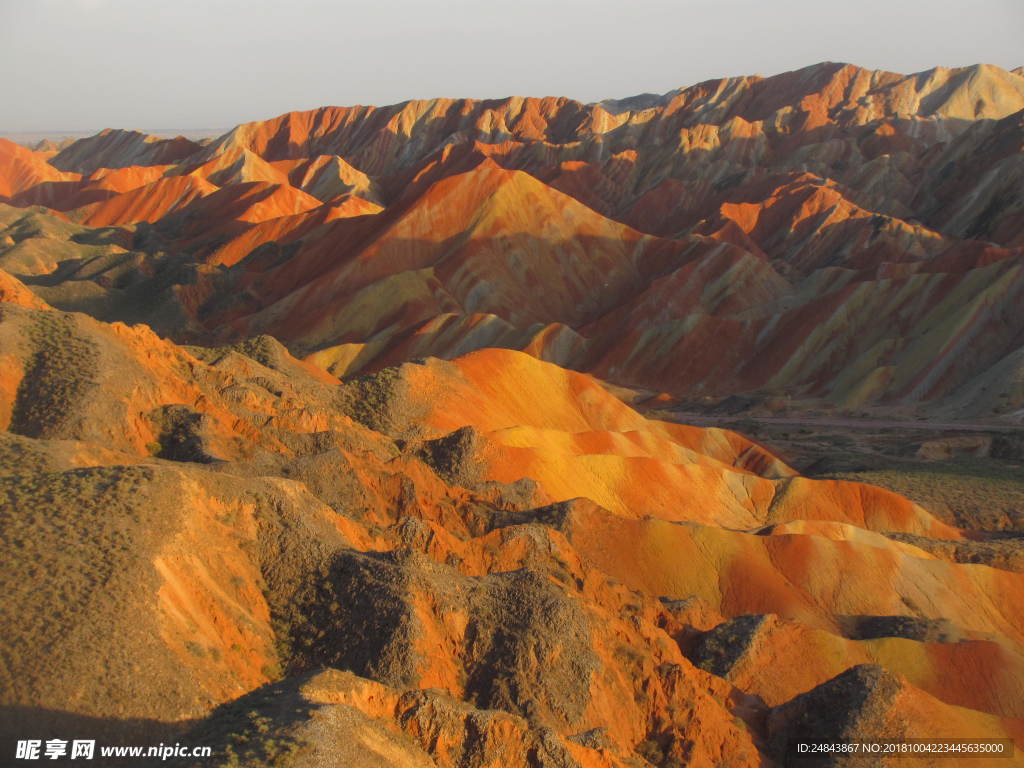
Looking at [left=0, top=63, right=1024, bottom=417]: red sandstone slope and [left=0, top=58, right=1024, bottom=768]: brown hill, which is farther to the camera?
[left=0, top=63, right=1024, bottom=417]: red sandstone slope

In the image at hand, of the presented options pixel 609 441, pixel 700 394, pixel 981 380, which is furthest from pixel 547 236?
pixel 609 441

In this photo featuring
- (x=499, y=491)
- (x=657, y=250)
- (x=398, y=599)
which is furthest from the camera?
(x=657, y=250)

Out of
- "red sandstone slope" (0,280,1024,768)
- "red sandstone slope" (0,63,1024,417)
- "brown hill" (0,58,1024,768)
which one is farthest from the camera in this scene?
"red sandstone slope" (0,63,1024,417)

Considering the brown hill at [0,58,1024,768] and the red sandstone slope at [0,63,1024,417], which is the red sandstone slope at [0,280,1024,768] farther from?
the red sandstone slope at [0,63,1024,417]

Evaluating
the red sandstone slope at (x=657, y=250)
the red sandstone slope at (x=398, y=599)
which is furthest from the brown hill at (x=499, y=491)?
the red sandstone slope at (x=657, y=250)

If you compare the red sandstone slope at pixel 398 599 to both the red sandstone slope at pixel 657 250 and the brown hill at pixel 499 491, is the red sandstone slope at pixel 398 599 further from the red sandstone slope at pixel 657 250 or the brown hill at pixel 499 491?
the red sandstone slope at pixel 657 250

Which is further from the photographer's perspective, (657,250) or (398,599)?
(657,250)

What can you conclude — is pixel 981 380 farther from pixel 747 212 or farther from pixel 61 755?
pixel 61 755

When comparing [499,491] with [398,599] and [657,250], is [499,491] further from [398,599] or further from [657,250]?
[657,250]

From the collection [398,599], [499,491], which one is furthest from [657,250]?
[398,599]

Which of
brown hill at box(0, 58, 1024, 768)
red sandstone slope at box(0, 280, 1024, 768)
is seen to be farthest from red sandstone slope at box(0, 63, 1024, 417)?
red sandstone slope at box(0, 280, 1024, 768)

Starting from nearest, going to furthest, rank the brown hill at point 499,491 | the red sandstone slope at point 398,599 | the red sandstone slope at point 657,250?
1. the red sandstone slope at point 398,599
2. the brown hill at point 499,491
3. the red sandstone slope at point 657,250
